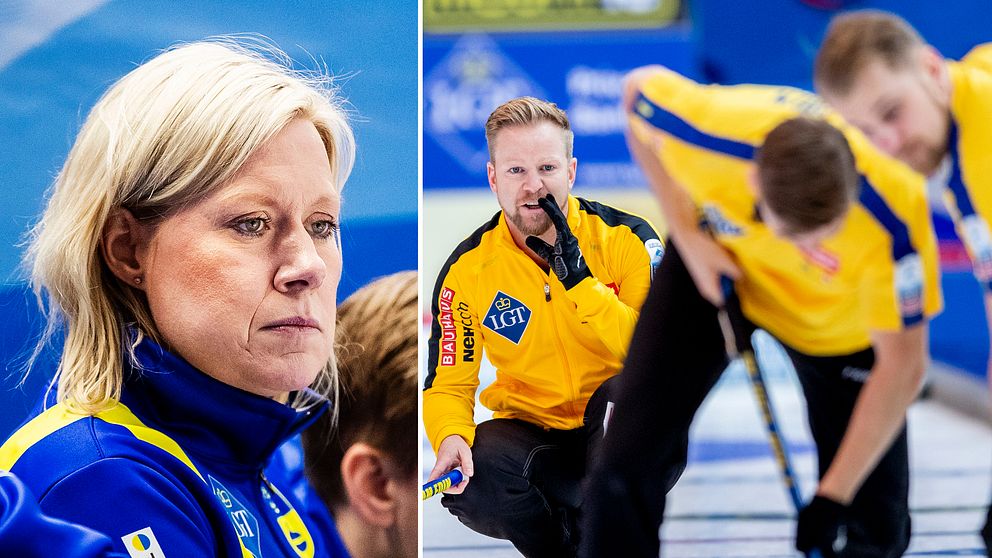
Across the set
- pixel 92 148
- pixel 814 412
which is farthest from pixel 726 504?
pixel 92 148

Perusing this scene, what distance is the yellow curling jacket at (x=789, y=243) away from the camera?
1816mm

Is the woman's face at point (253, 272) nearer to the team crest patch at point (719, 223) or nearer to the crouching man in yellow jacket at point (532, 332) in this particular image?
the crouching man in yellow jacket at point (532, 332)

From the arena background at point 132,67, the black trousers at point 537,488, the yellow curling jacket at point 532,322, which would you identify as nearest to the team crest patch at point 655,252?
the yellow curling jacket at point 532,322

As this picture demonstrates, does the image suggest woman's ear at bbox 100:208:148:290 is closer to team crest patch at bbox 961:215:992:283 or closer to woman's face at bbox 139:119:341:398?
woman's face at bbox 139:119:341:398

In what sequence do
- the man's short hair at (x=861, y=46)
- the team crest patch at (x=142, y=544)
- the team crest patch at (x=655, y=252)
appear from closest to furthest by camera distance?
the team crest patch at (x=142, y=544), the man's short hair at (x=861, y=46), the team crest patch at (x=655, y=252)

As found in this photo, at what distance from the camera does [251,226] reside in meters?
1.97

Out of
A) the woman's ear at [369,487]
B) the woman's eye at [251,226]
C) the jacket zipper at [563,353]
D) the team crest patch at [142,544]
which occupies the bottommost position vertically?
the team crest patch at [142,544]

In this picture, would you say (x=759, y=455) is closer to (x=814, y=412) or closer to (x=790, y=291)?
(x=814, y=412)

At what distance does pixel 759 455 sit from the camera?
6.75ft

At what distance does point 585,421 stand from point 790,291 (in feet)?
1.63

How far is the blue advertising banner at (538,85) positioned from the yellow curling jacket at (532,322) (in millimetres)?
115

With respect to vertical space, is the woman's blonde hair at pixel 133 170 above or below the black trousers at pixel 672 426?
above

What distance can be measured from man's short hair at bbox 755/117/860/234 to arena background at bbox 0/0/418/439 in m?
0.75

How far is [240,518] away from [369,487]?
0.35 metres
